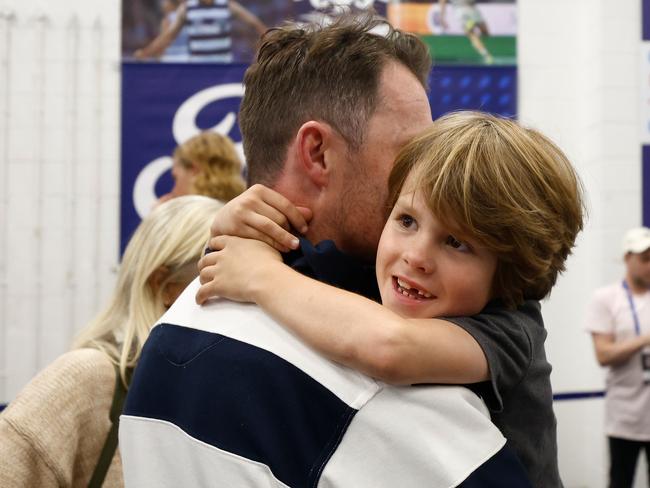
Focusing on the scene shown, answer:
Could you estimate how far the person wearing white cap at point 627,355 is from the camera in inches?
198

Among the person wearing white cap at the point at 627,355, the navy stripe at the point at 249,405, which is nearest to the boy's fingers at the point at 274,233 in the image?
the navy stripe at the point at 249,405

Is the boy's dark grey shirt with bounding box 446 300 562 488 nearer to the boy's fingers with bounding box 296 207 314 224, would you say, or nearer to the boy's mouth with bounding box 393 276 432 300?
the boy's mouth with bounding box 393 276 432 300

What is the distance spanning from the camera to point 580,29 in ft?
22.4

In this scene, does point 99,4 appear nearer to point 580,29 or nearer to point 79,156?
point 79,156

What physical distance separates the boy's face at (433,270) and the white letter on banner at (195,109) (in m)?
4.99

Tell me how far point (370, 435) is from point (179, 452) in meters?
0.28

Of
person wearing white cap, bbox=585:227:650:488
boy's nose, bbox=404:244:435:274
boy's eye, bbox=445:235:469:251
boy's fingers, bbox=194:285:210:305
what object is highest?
boy's eye, bbox=445:235:469:251

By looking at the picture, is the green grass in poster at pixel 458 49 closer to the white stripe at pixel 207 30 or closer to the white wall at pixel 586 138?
the white wall at pixel 586 138

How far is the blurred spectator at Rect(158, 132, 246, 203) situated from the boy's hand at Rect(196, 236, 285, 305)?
275 centimetres

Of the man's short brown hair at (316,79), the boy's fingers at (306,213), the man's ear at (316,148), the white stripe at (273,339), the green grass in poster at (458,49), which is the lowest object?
the white stripe at (273,339)

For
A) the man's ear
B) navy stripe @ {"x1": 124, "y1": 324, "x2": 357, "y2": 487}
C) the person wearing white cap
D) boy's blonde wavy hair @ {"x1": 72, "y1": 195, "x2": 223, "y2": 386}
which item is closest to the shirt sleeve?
navy stripe @ {"x1": 124, "y1": 324, "x2": 357, "y2": 487}

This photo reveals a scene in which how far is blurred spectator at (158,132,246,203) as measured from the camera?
14.1ft

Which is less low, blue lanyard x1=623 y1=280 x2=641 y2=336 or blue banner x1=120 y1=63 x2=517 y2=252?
blue banner x1=120 y1=63 x2=517 y2=252

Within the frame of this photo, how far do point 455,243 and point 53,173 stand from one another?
5334 mm
